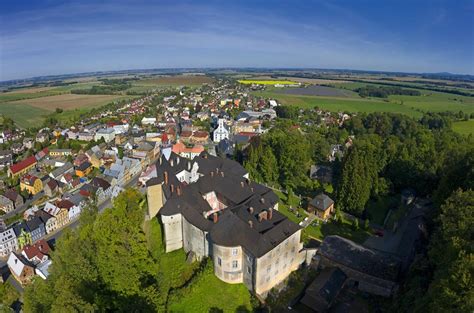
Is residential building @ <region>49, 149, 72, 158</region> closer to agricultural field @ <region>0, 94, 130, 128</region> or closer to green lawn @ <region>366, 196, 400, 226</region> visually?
agricultural field @ <region>0, 94, 130, 128</region>

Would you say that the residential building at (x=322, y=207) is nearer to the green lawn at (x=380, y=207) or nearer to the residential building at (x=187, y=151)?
the green lawn at (x=380, y=207)

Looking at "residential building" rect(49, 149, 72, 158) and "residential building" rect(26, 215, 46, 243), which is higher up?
"residential building" rect(49, 149, 72, 158)

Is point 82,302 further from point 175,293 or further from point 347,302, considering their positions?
point 347,302

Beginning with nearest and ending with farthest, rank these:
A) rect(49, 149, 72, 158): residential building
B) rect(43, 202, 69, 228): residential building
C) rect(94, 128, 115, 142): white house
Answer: rect(43, 202, 69, 228): residential building → rect(49, 149, 72, 158): residential building → rect(94, 128, 115, 142): white house

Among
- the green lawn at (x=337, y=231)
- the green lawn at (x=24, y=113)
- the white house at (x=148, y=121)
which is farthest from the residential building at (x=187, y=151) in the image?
the green lawn at (x=24, y=113)

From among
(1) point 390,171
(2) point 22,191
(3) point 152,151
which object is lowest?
(2) point 22,191

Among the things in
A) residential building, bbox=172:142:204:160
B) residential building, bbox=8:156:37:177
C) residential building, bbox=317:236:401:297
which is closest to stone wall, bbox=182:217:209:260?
residential building, bbox=317:236:401:297

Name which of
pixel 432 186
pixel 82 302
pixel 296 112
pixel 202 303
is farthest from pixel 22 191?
pixel 296 112
